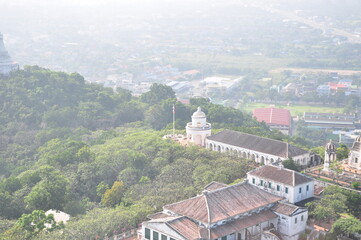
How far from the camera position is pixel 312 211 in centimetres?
3669

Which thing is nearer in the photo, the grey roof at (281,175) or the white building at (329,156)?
the grey roof at (281,175)

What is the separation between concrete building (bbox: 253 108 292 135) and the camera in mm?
91125

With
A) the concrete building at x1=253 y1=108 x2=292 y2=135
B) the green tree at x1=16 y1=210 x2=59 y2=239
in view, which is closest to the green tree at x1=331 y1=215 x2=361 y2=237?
the green tree at x1=16 y1=210 x2=59 y2=239

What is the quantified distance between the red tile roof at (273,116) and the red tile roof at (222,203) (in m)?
54.6

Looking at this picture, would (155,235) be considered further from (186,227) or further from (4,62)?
(4,62)

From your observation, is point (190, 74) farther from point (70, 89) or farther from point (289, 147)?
point (289, 147)

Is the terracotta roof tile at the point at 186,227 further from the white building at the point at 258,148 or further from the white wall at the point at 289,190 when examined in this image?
the white building at the point at 258,148

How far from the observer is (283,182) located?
38.1m

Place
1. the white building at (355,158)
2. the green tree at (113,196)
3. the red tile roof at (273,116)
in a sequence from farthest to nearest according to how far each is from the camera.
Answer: the red tile roof at (273,116), the green tree at (113,196), the white building at (355,158)

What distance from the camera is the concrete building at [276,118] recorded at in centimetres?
9112

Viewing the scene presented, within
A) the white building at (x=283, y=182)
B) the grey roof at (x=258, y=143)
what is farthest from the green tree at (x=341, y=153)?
the white building at (x=283, y=182)

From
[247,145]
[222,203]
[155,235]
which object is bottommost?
[155,235]

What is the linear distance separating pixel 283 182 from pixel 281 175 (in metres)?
0.94

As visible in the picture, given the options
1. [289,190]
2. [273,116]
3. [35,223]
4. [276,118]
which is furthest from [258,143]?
[273,116]
